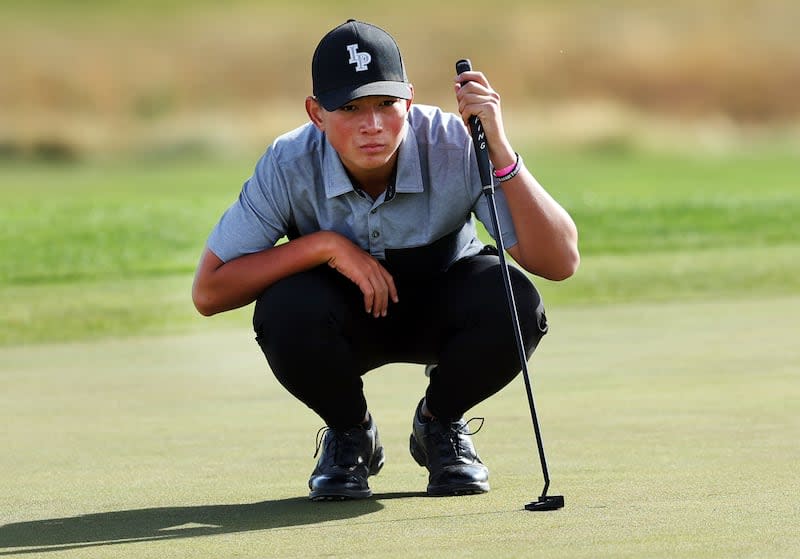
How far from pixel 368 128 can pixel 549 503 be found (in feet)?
3.24

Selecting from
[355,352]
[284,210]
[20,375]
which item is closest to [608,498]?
[355,352]

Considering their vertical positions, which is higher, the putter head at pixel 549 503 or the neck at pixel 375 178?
the neck at pixel 375 178

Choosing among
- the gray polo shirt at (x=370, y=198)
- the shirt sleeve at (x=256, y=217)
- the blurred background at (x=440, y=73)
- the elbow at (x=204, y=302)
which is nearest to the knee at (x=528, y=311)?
the gray polo shirt at (x=370, y=198)

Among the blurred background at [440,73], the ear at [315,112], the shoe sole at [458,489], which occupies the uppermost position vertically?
the blurred background at [440,73]

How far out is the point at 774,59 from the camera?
51.8 metres

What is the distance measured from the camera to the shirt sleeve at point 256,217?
409cm

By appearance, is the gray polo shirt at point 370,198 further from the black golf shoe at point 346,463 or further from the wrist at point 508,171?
the black golf shoe at point 346,463

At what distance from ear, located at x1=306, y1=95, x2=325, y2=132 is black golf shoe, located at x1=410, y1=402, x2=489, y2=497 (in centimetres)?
82

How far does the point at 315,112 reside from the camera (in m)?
4.03

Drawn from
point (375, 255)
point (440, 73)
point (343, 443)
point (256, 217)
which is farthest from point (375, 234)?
point (440, 73)

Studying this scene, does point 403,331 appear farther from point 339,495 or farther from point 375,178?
point 339,495

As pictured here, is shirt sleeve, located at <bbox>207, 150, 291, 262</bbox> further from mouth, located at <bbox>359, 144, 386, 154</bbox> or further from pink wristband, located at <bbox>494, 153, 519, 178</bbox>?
pink wristband, located at <bbox>494, 153, 519, 178</bbox>

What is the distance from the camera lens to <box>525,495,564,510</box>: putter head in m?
3.59

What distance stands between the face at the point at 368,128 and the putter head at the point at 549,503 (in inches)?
35.8
